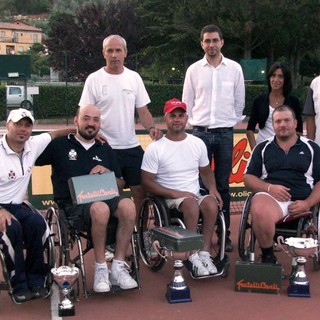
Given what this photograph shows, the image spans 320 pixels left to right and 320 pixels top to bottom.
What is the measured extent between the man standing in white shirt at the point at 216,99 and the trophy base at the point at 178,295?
1.35 m

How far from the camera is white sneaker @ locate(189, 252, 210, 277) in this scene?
4324 millimetres

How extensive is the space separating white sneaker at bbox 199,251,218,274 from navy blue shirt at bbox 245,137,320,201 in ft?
2.63

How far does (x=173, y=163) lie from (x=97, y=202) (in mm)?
867

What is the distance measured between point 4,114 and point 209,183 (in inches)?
756

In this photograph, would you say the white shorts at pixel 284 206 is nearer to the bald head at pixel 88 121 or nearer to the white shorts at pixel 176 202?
the white shorts at pixel 176 202

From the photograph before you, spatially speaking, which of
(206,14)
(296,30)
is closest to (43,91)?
(206,14)

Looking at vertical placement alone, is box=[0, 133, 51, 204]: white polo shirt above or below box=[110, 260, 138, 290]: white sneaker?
above

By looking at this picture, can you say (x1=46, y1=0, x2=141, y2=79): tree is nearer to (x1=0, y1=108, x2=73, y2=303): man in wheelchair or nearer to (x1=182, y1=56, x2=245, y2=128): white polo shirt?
(x1=182, y1=56, x2=245, y2=128): white polo shirt

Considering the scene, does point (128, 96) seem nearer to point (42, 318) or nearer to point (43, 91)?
point (42, 318)

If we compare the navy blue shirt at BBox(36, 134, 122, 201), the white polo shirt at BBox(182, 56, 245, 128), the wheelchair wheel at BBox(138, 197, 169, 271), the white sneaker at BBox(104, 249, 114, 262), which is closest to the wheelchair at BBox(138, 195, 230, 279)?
the wheelchair wheel at BBox(138, 197, 169, 271)

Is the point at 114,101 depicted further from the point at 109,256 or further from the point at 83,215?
the point at 109,256

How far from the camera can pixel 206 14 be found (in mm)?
28766

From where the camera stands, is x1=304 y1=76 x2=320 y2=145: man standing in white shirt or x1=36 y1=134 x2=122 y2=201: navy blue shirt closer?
x1=36 y1=134 x2=122 y2=201: navy blue shirt

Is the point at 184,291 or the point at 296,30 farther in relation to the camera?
the point at 296,30
